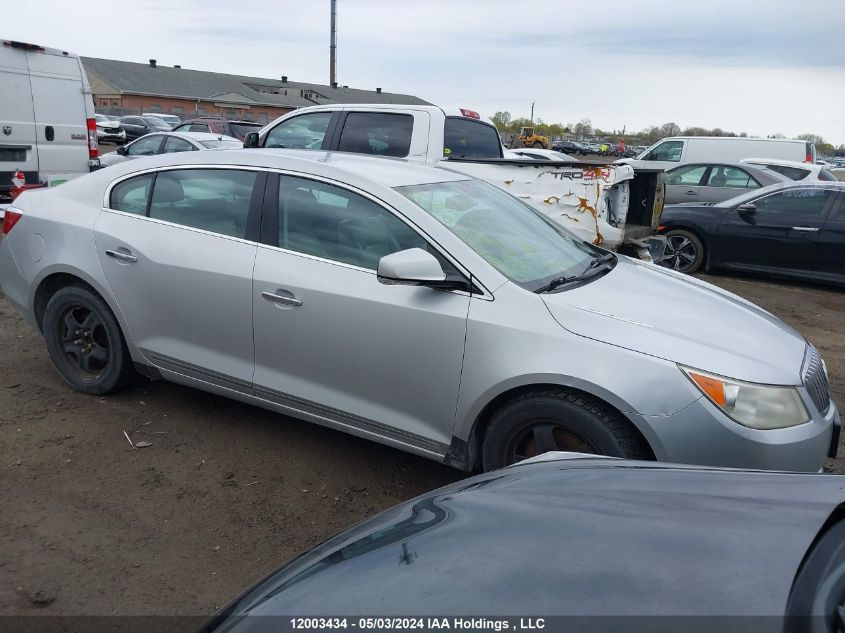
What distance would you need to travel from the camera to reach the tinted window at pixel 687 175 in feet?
42.3

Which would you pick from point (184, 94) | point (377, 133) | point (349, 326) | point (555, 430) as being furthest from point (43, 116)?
point (184, 94)

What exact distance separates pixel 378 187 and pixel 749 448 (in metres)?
2.06

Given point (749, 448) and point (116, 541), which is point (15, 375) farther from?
point (749, 448)

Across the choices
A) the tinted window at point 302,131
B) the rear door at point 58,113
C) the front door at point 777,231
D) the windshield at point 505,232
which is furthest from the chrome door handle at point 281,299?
the front door at point 777,231

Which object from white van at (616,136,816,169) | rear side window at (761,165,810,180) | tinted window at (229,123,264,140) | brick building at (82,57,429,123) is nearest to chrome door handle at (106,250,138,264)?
rear side window at (761,165,810,180)

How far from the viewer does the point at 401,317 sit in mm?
3311

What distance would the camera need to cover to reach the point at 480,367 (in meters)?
3.16

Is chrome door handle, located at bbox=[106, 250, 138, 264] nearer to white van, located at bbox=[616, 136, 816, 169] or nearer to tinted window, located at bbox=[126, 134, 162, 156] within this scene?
tinted window, located at bbox=[126, 134, 162, 156]

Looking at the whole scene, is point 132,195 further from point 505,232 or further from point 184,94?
point 184,94

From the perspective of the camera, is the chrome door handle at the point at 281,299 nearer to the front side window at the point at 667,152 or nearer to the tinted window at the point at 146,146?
the tinted window at the point at 146,146

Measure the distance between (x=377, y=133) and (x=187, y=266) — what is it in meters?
3.78

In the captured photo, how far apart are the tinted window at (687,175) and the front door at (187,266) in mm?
10903

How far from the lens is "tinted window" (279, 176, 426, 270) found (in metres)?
3.51

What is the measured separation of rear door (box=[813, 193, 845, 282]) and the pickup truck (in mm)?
2406
